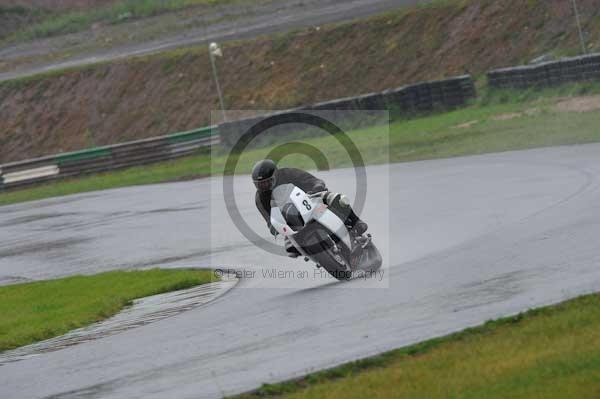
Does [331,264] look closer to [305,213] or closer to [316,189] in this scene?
[305,213]

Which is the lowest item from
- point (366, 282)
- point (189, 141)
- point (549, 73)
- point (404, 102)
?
point (366, 282)

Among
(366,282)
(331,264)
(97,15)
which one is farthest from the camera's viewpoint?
(97,15)

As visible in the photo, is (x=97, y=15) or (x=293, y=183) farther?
(x=97, y=15)

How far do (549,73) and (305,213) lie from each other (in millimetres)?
17806

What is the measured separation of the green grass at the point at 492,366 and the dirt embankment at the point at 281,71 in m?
23.8

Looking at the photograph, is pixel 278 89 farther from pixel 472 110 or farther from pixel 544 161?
pixel 544 161

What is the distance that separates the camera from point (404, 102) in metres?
32.1

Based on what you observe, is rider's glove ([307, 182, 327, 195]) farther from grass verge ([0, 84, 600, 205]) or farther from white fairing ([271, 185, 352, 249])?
grass verge ([0, 84, 600, 205])

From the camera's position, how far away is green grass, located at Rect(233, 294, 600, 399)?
6992 mm

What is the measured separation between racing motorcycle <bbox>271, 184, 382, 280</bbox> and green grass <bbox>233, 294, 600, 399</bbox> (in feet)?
11.7

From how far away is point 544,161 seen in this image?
19.2 meters

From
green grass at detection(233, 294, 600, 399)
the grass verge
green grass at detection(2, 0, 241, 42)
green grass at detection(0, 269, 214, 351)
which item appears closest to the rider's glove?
green grass at detection(0, 269, 214, 351)

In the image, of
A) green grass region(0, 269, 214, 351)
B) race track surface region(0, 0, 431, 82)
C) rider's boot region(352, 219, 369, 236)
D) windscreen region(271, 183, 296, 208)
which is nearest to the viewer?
windscreen region(271, 183, 296, 208)

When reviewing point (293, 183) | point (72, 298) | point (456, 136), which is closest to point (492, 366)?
point (293, 183)
